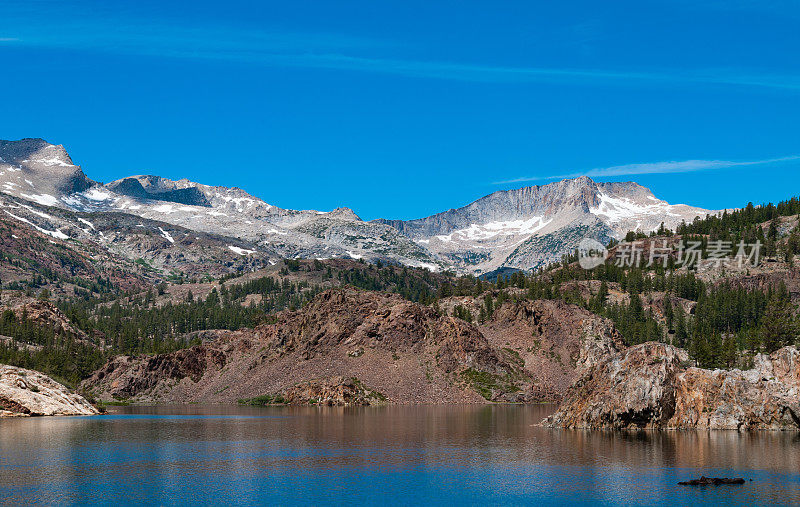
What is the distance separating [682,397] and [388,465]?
162ft

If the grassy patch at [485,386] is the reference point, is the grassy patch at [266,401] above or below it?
below

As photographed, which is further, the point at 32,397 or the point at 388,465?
the point at 32,397

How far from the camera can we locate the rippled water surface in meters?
61.9

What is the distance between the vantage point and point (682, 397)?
350ft

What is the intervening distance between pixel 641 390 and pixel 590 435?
→ 10268mm

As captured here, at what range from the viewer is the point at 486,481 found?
2712 inches

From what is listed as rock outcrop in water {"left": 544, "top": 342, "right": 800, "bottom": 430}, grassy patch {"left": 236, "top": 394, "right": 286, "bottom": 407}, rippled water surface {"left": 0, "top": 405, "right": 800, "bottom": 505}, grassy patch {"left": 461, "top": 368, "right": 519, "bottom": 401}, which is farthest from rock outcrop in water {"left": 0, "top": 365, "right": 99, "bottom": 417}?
rock outcrop in water {"left": 544, "top": 342, "right": 800, "bottom": 430}

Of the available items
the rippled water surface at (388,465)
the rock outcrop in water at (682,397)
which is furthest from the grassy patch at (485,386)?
the rock outcrop in water at (682,397)

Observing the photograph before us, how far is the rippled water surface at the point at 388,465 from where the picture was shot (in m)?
61.9

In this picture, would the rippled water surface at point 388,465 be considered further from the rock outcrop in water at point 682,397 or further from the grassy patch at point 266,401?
the grassy patch at point 266,401

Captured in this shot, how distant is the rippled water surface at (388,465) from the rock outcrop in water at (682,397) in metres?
5.10

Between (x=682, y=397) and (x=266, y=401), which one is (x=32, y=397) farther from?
(x=682, y=397)

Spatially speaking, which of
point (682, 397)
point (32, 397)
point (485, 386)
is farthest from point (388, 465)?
point (485, 386)

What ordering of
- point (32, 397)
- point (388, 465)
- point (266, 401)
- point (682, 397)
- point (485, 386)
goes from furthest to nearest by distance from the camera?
point (485, 386)
point (266, 401)
point (32, 397)
point (682, 397)
point (388, 465)
